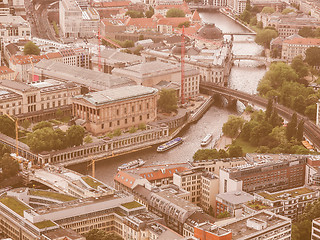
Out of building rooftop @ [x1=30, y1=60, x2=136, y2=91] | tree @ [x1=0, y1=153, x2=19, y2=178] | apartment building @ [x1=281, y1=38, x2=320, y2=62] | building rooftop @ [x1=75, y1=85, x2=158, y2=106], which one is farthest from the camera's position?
apartment building @ [x1=281, y1=38, x2=320, y2=62]

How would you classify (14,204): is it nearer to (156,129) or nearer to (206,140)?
(156,129)

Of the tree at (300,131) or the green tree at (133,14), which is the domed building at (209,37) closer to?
the green tree at (133,14)

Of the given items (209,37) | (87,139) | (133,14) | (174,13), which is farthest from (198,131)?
(174,13)

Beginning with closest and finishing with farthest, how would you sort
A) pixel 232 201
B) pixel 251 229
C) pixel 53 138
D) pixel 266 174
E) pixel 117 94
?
pixel 251 229, pixel 232 201, pixel 266 174, pixel 53 138, pixel 117 94

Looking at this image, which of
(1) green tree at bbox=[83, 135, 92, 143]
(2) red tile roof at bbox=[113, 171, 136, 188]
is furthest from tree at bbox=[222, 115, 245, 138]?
(2) red tile roof at bbox=[113, 171, 136, 188]

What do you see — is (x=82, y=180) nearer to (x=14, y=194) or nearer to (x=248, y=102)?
(x=14, y=194)

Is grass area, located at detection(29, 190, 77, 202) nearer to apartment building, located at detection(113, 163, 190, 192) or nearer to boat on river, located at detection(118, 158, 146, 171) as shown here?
apartment building, located at detection(113, 163, 190, 192)
